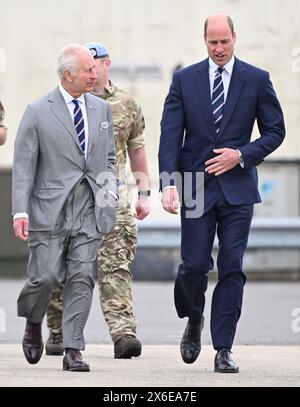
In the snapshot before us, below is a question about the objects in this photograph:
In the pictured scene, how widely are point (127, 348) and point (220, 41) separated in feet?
6.82

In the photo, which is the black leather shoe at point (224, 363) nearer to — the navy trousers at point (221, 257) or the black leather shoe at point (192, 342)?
the navy trousers at point (221, 257)

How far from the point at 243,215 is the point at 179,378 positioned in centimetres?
109

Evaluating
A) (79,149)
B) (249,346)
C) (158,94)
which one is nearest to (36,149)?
(79,149)

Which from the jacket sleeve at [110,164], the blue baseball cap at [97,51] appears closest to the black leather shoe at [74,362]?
the jacket sleeve at [110,164]

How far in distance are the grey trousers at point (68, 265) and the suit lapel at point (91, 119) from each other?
254 mm

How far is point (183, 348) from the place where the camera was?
30.1 feet

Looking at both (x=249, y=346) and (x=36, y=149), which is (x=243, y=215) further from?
(x=249, y=346)

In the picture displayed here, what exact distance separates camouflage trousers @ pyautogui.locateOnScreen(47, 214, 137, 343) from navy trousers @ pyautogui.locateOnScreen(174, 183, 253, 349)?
1.17 meters

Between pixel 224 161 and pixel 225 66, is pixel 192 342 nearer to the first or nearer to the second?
pixel 224 161

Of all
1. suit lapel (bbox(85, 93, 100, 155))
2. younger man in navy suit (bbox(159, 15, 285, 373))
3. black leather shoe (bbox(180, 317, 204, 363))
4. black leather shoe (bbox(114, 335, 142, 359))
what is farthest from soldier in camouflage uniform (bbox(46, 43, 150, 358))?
suit lapel (bbox(85, 93, 100, 155))

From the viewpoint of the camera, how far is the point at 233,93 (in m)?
9.01

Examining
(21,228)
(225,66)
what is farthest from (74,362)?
(225,66)

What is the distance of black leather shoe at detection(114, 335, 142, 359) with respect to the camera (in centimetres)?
972

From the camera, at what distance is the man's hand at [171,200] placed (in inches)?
348
